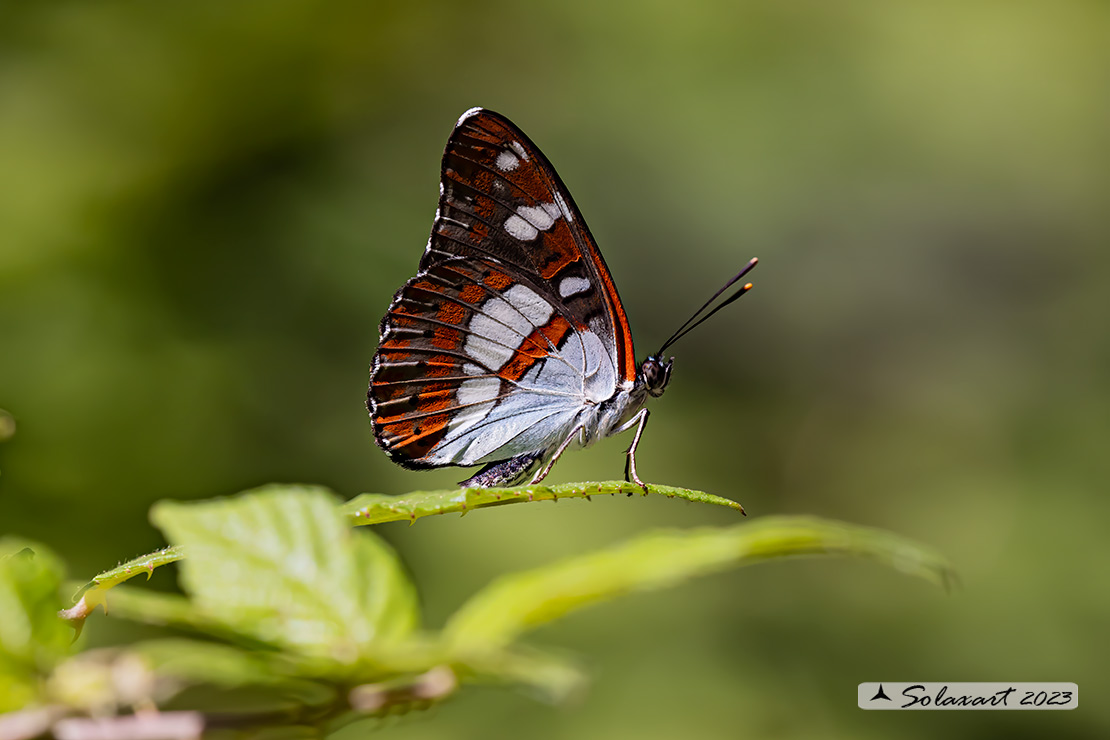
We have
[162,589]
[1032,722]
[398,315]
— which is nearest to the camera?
[398,315]

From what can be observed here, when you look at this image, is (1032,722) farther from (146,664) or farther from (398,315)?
(146,664)

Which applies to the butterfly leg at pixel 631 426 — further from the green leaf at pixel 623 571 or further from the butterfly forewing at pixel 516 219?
the green leaf at pixel 623 571

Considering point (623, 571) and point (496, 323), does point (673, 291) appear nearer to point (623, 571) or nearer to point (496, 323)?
point (496, 323)

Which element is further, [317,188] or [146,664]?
[317,188]

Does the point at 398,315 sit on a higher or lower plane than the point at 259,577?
higher

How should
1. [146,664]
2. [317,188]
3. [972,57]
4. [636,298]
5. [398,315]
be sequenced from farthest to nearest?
[972,57]
[636,298]
[317,188]
[398,315]
[146,664]

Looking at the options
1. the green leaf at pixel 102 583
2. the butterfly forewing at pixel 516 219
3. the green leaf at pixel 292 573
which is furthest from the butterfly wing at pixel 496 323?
the green leaf at pixel 292 573

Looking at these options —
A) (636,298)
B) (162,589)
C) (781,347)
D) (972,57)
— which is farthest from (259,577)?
(972,57)

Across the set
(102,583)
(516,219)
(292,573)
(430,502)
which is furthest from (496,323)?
(292,573)
